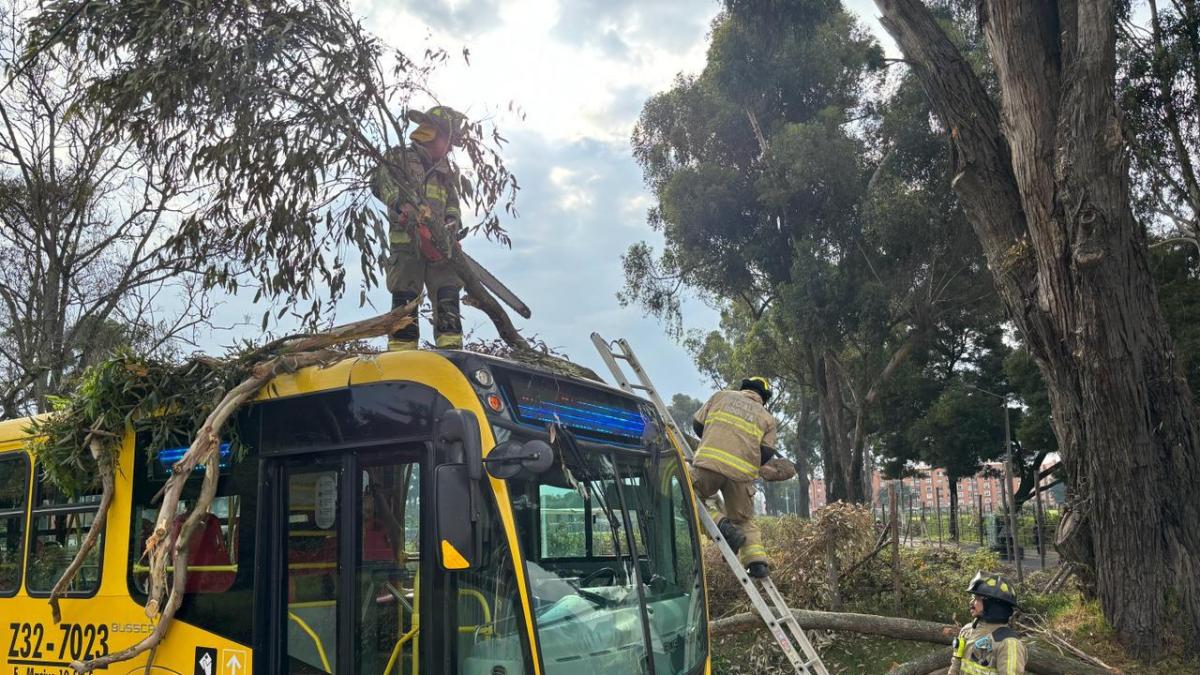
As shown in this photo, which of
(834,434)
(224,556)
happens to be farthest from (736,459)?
(834,434)

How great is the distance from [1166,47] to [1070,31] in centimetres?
1021

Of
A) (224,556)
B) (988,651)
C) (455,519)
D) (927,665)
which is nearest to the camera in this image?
(455,519)

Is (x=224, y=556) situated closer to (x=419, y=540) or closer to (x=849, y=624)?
(x=419, y=540)

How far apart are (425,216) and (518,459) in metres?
2.73

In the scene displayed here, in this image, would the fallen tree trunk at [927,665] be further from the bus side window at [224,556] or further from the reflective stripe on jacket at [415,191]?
the bus side window at [224,556]

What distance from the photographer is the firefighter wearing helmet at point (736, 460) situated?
19.9 feet

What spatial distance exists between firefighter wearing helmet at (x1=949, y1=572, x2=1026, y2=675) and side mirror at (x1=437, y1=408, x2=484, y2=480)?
10.8 ft

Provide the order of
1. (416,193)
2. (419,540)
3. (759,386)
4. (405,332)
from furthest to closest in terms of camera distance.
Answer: (759,386), (416,193), (405,332), (419,540)

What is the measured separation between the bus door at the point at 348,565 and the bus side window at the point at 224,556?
0.16 metres

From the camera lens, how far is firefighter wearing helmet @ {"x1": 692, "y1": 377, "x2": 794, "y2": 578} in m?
6.07

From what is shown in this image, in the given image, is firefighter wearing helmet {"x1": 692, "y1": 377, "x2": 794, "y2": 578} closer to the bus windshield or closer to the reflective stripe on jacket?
the bus windshield

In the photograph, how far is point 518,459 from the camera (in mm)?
3934

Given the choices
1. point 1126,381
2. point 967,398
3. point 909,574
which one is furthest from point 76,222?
point 967,398

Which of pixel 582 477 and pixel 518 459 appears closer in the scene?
pixel 518 459
